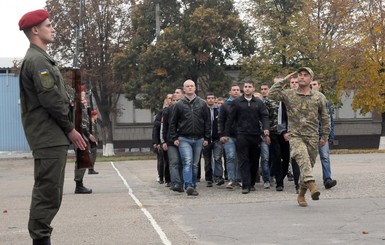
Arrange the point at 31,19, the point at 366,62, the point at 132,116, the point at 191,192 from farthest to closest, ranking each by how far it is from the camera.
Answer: the point at 132,116, the point at 366,62, the point at 191,192, the point at 31,19

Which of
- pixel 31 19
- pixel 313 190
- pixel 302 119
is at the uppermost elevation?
pixel 31 19

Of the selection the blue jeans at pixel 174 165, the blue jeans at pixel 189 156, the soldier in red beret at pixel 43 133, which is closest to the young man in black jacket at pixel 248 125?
the blue jeans at pixel 189 156

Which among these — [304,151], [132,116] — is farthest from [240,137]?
[132,116]

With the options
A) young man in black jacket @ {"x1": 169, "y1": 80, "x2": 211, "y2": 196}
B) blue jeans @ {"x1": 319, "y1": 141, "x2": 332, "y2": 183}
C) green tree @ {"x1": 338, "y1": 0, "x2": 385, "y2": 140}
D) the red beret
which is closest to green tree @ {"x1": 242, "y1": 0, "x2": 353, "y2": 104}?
green tree @ {"x1": 338, "y1": 0, "x2": 385, "y2": 140}

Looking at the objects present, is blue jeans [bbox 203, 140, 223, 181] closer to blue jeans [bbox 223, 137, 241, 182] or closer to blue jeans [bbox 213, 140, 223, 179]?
blue jeans [bbox 213, 140, 223, 179]

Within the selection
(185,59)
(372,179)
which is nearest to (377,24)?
(185,59)

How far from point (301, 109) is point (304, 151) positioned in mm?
672

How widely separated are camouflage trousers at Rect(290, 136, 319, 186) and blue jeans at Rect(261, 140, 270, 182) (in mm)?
3223

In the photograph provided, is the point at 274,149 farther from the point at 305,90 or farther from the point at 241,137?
the point at 305,90

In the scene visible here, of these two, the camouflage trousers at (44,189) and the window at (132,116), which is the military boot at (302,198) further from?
the window at (132,116)

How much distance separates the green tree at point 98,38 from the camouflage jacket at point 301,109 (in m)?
32.4

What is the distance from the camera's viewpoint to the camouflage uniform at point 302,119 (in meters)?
10.5

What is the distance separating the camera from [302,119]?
34.6 feet

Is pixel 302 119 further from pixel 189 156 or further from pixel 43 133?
pixel 43 133
